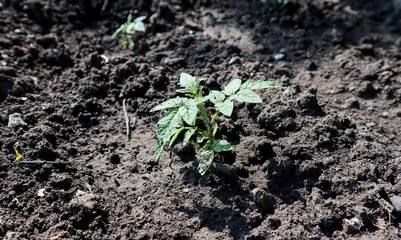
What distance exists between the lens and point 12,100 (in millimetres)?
3055

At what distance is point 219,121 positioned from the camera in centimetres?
275

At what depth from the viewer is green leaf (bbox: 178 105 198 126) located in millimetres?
2039

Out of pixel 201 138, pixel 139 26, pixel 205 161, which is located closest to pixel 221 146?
pixel 205 161

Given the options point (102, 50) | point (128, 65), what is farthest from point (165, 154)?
point (102, 50)

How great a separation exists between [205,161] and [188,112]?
41cm

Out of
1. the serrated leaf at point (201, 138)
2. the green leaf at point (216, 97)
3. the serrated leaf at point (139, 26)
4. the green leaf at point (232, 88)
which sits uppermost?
the green leaf at point (232, 88)

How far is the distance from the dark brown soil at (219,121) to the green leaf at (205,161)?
0.38 feet

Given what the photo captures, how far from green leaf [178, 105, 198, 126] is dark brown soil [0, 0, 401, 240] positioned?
0.54 meters

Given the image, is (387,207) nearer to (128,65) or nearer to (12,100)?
(128,65)

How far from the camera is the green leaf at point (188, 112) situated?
Answer: 2039mm

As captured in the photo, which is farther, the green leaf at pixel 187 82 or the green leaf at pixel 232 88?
the green leaf at pixel 187 82

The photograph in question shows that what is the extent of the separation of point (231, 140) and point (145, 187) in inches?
29.3

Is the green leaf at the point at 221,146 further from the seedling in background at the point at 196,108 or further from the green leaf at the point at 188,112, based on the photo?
the green leaf at the point at 188,112

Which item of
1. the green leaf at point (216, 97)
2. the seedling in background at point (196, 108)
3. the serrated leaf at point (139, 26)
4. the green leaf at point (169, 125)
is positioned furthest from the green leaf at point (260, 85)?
the serrated leaf at point (139, 26)
